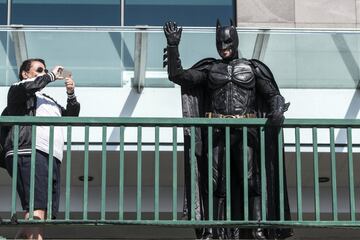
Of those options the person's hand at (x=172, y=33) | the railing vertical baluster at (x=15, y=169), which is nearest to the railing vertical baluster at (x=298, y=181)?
the person's hand at (x=172, y=33)

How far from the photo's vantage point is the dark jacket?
7.56 meters

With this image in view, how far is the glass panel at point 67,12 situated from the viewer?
43.1 ft

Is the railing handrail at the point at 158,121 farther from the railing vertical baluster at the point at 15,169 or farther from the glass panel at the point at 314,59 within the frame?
the glass panel at the point at 314,59

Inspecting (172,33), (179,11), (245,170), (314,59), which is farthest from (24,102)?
(179,11)

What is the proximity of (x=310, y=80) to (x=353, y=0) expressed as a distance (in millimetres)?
1603

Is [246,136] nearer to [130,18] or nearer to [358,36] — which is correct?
[358,36]

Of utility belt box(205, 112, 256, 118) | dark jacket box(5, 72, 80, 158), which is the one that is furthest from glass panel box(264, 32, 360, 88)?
dark jacket box(5, 72, 80, 158)

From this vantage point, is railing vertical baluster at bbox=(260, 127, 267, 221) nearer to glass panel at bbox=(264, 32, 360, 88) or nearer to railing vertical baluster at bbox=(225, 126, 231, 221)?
railing vertical baluster at bbox=(225, 126, 231, 221)

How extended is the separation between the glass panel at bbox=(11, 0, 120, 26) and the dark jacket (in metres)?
5.33

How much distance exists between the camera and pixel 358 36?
1177 cm

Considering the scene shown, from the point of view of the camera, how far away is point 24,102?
7793 mm

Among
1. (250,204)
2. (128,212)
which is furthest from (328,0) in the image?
(250,204)

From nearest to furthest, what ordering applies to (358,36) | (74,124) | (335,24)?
(74,124) < (358,36) < (335,24)

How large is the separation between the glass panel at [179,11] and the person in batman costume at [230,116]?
16.1ft
